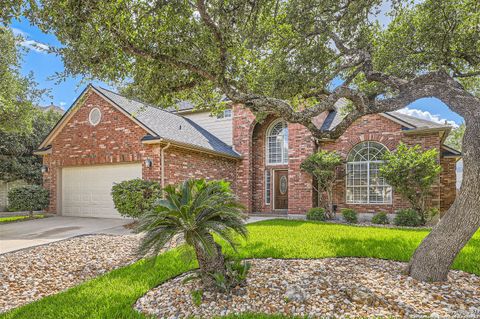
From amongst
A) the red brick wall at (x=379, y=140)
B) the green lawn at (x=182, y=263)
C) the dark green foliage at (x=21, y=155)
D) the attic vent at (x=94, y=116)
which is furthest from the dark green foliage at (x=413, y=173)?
the dark green foliage at (x=21, y=155)

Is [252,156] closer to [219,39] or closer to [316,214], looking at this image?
[316,214]

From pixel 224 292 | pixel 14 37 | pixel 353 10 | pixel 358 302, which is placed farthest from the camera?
pixel 14 37

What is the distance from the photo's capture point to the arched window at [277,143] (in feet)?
48.6

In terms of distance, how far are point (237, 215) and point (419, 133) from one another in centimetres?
1032

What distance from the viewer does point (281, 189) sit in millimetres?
15070

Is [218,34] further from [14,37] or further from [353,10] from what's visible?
[14,37]

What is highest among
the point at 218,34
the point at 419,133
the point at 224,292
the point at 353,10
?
the point at 353,10

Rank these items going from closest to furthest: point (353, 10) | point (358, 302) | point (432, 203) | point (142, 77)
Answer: point (358, 302) < point (142, 77) < point (353, 10) < point (432, 203)

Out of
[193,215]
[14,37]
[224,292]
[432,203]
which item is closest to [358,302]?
[224,292]

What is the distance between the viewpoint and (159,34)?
5340mm

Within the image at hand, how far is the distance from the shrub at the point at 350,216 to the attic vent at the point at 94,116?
34.6 feet

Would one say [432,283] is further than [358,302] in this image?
Yes

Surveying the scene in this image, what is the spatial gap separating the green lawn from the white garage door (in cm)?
A: 633

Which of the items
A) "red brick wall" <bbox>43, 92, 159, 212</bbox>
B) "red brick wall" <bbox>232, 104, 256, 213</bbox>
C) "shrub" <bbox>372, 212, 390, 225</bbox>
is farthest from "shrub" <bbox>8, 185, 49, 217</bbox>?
"shrub" <bbox>372, 212, 390, 225</bbox>
